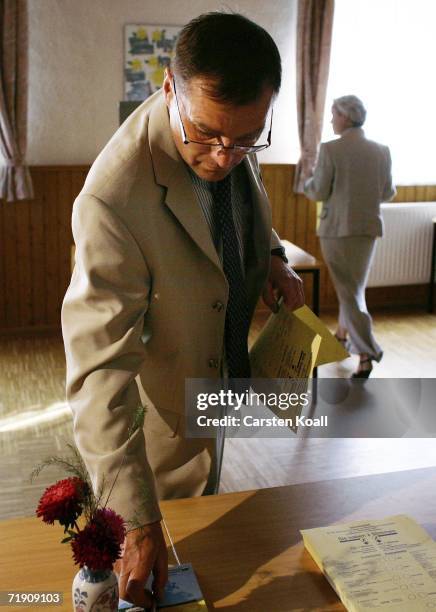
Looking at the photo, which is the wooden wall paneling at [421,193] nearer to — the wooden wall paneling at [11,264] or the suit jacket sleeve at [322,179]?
the suit jacket sleeve at [322,179]

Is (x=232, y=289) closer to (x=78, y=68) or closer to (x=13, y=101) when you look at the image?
(x=13, y=101)

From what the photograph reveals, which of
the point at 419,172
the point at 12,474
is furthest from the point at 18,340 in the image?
the point at 419,172

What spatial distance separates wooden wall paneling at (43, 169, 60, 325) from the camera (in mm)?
5859

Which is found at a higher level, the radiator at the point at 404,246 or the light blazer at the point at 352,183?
the light blazer at the point at 352,183

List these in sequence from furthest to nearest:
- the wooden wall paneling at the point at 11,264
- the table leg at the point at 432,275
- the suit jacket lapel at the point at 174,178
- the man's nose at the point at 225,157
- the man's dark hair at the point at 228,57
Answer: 1. the table leg at the point at 432,275
2. the wooden wall paneling at the point at 11,264
3. the suit jacket lapel at the point at 174,178
4. the man's nose at the point at 225,157
5. the man's dark hair at the point at 228,57

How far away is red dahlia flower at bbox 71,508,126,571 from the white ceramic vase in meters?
0.04

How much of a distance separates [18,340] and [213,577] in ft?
15.2

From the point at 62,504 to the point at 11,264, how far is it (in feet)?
16.3

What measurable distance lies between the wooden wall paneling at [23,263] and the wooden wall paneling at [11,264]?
22 mm

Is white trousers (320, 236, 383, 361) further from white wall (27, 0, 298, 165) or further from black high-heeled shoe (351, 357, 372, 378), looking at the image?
white wall (27, 0, 298, 165)

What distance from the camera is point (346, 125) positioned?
16.1 feet

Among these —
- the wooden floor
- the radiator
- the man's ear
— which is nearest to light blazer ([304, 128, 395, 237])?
the wooden floor

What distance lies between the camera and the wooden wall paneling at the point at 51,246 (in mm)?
5859

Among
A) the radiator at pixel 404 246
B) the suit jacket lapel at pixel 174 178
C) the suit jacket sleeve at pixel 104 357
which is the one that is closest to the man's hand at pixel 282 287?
the suit jacket lapel at pixel 174 178
